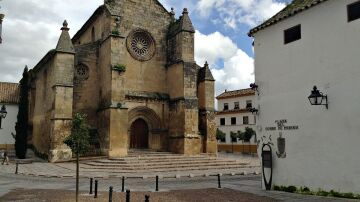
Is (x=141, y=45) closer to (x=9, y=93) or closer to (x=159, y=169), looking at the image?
Answer: (x=159, y=169)

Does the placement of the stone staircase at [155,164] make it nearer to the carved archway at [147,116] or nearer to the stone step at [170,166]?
the stone step at [170,166]

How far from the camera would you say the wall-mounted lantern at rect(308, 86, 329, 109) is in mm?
10609

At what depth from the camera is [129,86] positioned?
28500 mm

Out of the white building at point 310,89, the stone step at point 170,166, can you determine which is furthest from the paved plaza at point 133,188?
the stone step at point 170,166

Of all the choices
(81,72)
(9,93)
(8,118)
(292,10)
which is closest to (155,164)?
(81,72)

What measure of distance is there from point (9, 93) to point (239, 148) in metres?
32.5

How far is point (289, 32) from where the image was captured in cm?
1246

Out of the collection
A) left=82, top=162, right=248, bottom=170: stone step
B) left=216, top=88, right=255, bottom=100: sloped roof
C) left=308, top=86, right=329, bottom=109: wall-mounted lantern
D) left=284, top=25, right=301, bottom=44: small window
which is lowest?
left=82, top=162, right=248, bottom=170: stone step

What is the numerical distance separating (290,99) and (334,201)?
3803 millimetres

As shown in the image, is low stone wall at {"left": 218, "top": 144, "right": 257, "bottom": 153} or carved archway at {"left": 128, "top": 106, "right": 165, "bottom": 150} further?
low stone wall at {"left": 218, "top": 144, "right": 257, "bottom": 153}

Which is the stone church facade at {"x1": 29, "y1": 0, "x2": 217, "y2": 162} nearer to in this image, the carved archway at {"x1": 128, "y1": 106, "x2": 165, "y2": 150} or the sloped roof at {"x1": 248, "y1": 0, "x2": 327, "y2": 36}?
the carved archway at {"x1": 128, "y1": 106, "x2": 165, "y2": 150}

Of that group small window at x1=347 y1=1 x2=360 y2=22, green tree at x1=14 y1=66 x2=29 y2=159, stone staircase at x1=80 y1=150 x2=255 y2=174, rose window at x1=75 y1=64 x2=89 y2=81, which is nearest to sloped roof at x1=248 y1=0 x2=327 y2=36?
small window at x1=347 y1=1 x2=360 y2=22

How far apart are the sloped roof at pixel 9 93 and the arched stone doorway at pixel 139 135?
18098 mm

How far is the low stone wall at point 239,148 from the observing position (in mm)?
49900
